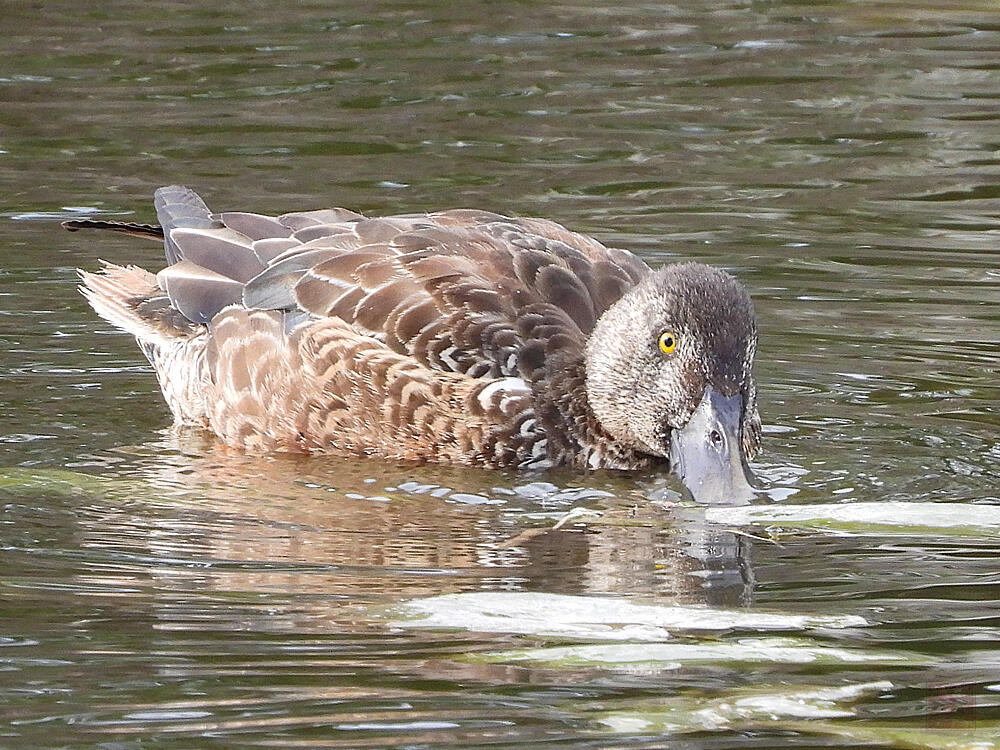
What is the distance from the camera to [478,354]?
327 inches

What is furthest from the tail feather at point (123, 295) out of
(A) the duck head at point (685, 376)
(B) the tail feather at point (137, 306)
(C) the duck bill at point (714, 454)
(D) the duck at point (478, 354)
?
(C) the duck bill at point (714, 454)

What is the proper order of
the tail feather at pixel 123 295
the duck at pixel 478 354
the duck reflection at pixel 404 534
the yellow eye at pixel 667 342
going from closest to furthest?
the duck reflection at pixel 404 534 < the duck at pixel 478 354 < the yellow eye at pixel 667 342 < the tail feather at pixel 123 295

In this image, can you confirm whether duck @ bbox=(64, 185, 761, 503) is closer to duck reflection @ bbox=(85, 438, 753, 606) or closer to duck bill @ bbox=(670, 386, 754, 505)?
duck bill @ bbox=(670, 386, 754, 505)

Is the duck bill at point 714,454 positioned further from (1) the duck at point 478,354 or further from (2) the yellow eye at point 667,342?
(2) the yellow eye at point 667,342

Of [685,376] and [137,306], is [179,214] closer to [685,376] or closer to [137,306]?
[137,306]

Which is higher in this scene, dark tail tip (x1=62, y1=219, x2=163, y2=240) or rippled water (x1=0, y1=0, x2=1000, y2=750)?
dark tail tip (x1=62, y1=219, x2=163, y2=240)

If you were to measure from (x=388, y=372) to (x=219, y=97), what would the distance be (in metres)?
6.88

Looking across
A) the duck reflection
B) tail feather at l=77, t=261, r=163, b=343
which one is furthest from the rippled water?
tail feather at l=77, t=261, r=163, b=343

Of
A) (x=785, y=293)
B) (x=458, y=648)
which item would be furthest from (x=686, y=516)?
(x=785, y=293)

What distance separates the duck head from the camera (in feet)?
25.5

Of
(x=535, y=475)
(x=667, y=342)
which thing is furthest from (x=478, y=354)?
(x=667, y=342)

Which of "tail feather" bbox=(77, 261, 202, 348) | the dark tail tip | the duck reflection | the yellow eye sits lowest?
the duck reflection

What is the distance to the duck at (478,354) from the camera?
797 centimetres

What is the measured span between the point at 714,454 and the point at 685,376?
1.30 ft
